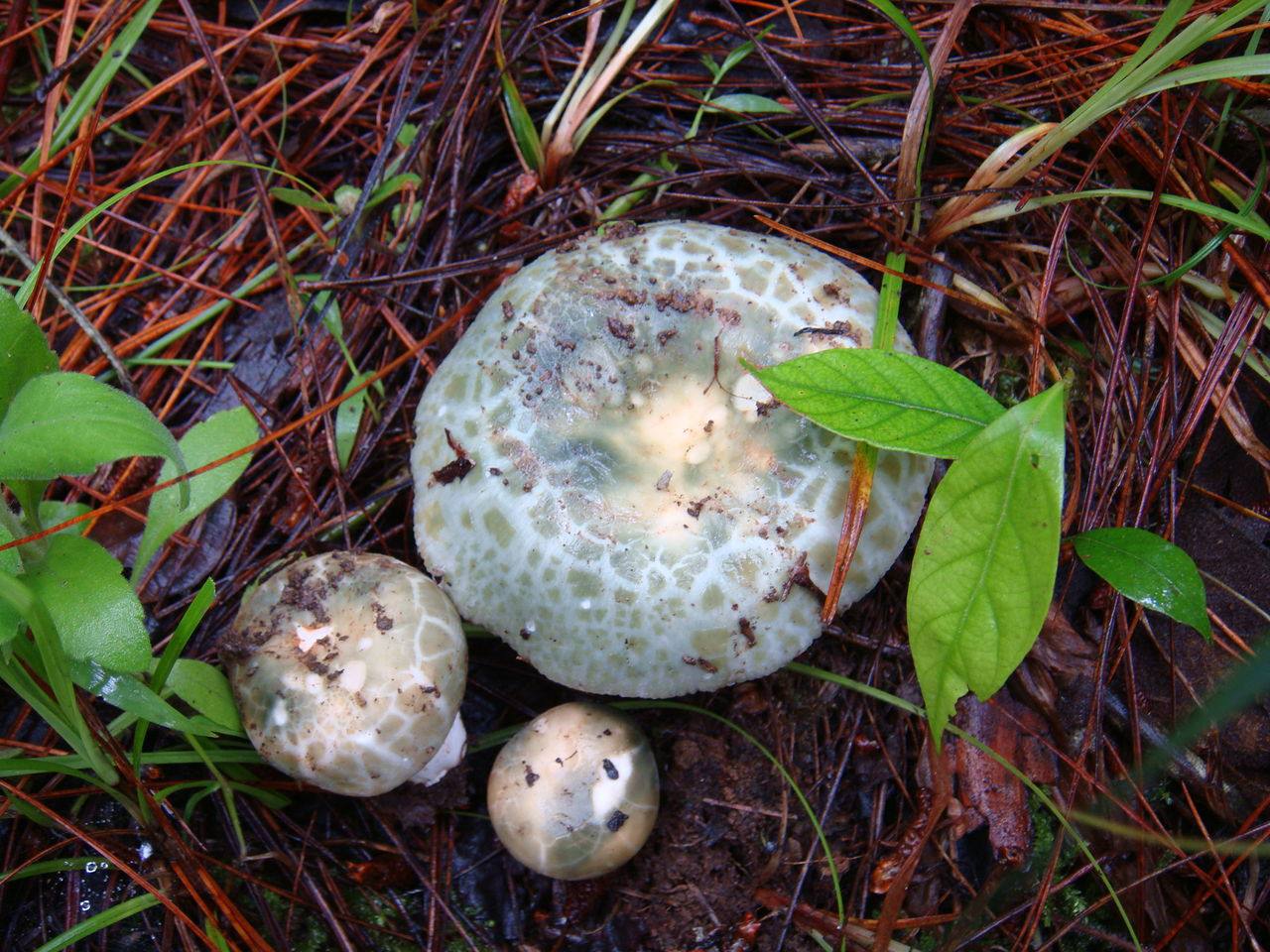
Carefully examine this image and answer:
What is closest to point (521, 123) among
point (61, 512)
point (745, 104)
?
point (745, 104)

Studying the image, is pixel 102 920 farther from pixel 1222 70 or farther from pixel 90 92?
pixel 1222 70

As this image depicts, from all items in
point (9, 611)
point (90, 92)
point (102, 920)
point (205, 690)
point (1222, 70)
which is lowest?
point (102, 920)

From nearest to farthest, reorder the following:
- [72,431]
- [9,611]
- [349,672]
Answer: [72,431], [9,611], [349,672]

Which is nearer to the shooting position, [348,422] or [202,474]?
[202,474]

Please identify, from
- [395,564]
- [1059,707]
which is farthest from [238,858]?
[1059,707]

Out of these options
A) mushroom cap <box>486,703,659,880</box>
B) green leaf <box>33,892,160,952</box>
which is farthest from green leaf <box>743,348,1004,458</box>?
green leaf <box>33,892,160,952</box>

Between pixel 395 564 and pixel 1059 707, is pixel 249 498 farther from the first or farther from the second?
pixel 1059 707
